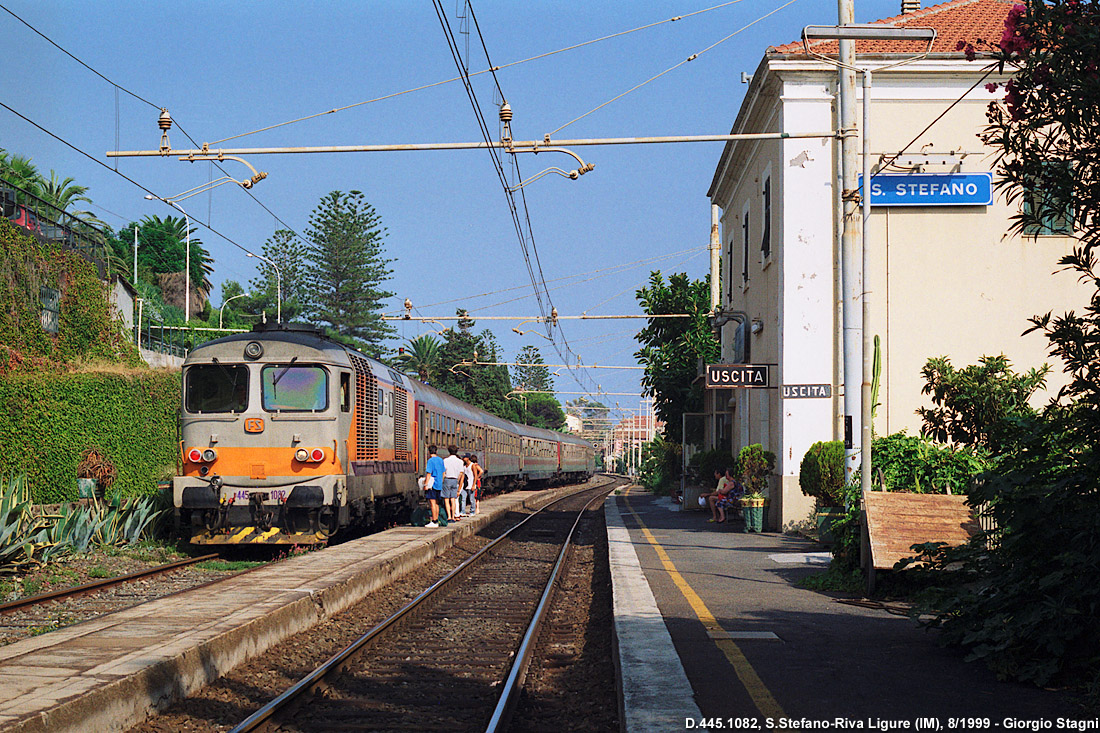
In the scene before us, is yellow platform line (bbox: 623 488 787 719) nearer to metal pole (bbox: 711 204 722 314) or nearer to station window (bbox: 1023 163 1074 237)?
station window (bbox: 1023 163 1074 237)

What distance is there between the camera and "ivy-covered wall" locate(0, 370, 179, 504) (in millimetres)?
21859

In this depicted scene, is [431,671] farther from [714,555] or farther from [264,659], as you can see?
[714,555]

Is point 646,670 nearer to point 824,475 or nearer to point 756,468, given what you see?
point 824,475

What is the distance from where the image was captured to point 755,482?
792 inches

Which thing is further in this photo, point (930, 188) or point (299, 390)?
point (930, 188)

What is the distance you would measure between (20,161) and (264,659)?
66932 millimetres

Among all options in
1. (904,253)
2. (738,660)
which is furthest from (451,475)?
(738,660)

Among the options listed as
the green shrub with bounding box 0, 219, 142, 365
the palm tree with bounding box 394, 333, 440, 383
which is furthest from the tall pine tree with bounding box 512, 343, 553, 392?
the green shrub with bounding box 0, 219, 142, 365

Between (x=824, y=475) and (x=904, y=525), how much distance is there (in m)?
7.90

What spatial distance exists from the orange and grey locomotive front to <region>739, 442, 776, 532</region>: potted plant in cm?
745

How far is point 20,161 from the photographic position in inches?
2596

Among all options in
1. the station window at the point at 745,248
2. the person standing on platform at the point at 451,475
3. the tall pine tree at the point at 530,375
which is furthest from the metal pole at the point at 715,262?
the tall pine tree at the point at 530,375

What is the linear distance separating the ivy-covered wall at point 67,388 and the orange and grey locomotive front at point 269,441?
767 centimetres

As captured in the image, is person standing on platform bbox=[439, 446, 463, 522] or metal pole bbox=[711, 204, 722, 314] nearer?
person standing on platform bbox=[439, 446, 463, 522]
